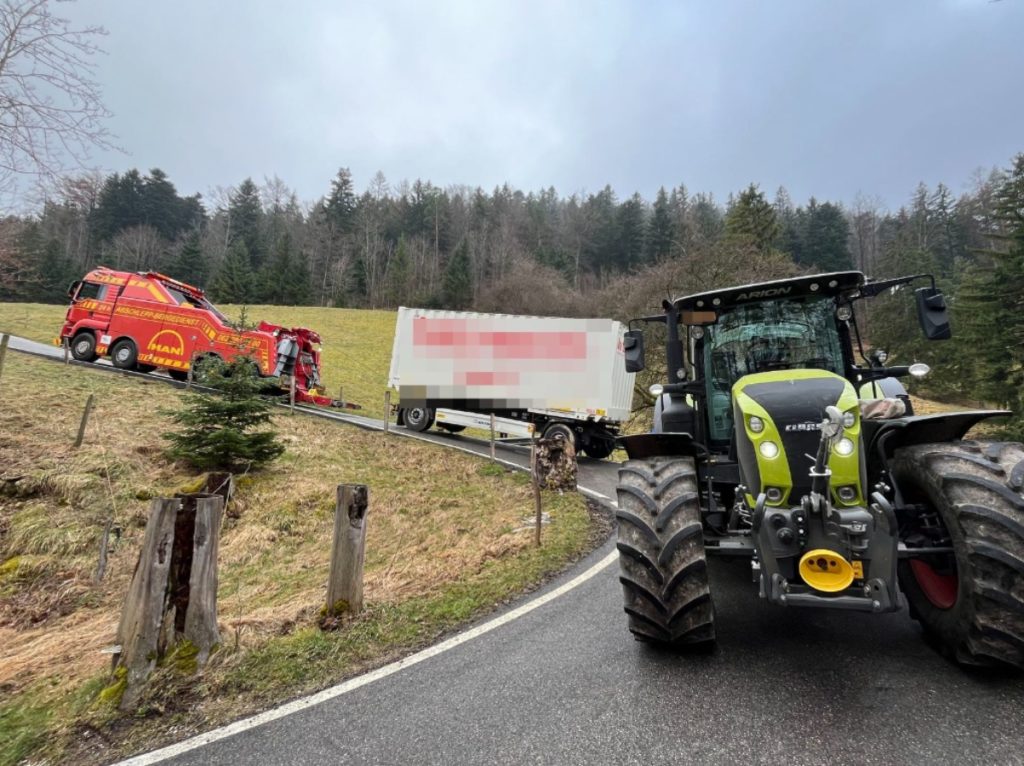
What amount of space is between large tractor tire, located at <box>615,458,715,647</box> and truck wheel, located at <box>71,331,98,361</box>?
18.7m

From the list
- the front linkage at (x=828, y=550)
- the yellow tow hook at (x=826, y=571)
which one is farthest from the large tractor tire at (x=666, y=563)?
the yellow tow hook at (x=826, y=571)

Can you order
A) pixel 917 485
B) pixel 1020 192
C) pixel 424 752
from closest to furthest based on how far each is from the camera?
pixel 424 752
pixel 917 485
pixel 1020 192

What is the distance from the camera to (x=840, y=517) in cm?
263

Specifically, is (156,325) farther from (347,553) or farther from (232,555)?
(347,553)

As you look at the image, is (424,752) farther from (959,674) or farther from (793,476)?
(959,674)

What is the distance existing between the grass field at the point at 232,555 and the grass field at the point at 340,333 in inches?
323

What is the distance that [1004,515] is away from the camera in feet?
8.35

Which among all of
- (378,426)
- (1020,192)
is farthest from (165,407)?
(1020,192)

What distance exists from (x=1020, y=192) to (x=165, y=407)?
31.4m

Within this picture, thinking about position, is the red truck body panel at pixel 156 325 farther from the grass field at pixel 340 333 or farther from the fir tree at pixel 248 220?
the fir tree at pixel 248 220

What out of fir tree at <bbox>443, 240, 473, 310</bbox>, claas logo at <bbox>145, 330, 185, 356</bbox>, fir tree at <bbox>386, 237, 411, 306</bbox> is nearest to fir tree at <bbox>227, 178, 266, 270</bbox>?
fir tree at <bbox>386, 237, 411, 306</bbox>

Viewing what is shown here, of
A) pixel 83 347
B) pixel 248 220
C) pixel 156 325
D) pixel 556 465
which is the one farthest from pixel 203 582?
pixel 248 220

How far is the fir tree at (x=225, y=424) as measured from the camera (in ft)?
30.4

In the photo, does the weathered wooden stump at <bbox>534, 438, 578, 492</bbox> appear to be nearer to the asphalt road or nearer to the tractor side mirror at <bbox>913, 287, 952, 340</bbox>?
the asphalt road
